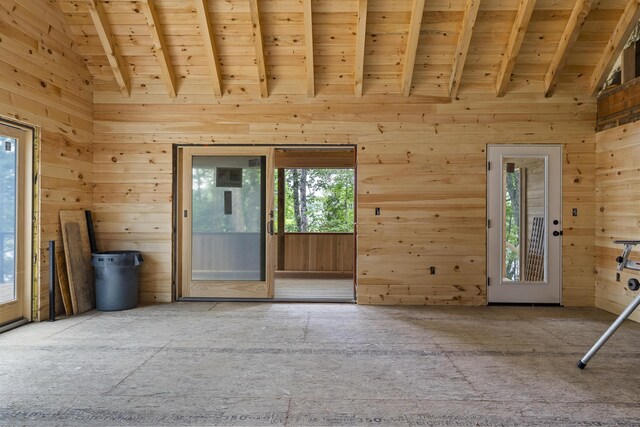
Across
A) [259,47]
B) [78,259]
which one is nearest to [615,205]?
[259,47]

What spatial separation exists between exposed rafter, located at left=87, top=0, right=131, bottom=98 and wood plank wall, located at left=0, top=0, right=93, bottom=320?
0.43 m

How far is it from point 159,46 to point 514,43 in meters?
3.94

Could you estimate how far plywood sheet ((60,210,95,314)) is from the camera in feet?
15.2

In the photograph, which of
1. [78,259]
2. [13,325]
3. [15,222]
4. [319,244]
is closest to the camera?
[13,325]

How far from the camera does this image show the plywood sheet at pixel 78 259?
4.64 metres

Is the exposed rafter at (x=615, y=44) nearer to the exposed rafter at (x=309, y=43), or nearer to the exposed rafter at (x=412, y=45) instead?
the exposed rafter at (x=412, y=45)

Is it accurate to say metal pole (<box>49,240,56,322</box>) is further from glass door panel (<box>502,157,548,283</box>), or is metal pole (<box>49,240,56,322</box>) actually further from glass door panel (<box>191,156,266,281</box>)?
glass door panel (<box>502,157,548,283</box>)

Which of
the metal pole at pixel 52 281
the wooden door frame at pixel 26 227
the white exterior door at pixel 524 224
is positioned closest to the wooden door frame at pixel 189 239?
the metal pole at pixel 52 281

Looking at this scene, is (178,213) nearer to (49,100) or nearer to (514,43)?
(49,100)

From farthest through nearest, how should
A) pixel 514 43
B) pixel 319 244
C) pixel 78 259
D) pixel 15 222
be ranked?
pixel 319 244 < pixel 78 259 < pixel 514 43 < pixel 15 222

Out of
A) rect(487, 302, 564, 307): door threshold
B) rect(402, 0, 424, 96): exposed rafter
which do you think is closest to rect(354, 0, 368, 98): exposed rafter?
rect(402, 0, 424, 96): exposed rafter

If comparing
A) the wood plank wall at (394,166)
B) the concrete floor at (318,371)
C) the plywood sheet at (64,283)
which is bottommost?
the concrete floor at (318,371)

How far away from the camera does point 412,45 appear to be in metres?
4.55

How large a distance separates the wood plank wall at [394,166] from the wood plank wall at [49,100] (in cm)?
32
